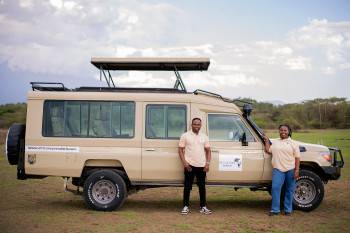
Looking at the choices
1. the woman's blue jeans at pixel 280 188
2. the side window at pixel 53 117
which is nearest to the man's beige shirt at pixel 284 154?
the woman's blue jeans at pixel 280 188

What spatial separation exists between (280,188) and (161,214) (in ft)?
7.28

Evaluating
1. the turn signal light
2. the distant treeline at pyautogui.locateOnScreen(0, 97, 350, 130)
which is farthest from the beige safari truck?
the distant treeline at pyautogui.locateOnScreen(0, 97, 350, 130)

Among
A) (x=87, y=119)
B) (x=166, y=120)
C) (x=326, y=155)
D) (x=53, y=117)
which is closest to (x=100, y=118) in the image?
(x=87, y=119)

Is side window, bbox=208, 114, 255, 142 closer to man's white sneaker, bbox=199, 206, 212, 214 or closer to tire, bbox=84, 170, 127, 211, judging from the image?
man's white sneaker, bbox=199, 206, 212, 214

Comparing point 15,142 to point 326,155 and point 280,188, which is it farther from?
point 326,155

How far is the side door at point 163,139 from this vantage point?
10164mm

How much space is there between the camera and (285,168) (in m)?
9.91

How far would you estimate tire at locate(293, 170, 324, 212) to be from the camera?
1039cm

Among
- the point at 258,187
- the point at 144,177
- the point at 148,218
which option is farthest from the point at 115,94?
the point at 258,187

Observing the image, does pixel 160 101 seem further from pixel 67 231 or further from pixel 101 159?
pixel 67 231

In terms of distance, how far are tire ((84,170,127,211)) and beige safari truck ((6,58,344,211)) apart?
0.7 inches

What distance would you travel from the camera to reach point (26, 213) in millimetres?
10047

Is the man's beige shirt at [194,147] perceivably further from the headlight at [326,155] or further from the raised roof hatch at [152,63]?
the headlight at [326,155]

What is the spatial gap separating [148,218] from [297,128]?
6015cm
